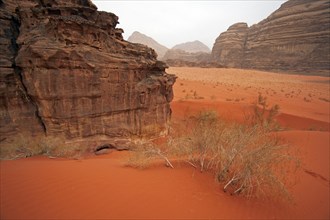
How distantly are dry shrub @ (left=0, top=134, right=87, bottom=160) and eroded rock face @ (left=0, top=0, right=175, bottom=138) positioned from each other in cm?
33

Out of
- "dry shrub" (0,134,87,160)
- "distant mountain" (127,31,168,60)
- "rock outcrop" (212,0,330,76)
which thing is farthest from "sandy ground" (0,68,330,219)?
"distant mountain" (127,31,168,60)

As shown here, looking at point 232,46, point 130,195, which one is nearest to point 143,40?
point 232,46

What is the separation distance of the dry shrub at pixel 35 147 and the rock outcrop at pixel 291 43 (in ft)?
171

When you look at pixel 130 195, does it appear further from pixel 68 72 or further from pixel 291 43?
pixel 291 43

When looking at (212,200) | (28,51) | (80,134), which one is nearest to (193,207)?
(212,200)

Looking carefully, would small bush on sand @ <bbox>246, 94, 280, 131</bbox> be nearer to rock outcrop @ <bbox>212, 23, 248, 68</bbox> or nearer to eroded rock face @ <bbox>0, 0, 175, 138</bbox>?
eroded rock face @ <bbox>0, 0, 175, 138</bbox>

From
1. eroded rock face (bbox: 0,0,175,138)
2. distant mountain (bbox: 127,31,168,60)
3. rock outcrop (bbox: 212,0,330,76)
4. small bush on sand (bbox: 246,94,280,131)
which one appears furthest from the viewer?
distant mountain (bbox: 127,31,168,60)

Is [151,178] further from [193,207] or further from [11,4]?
[11,4]

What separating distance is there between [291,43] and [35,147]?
5870cm

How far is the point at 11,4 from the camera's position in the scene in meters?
7.72

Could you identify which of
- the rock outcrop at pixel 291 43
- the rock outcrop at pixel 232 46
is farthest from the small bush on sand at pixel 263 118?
the rock outcrop at pixel 232 46

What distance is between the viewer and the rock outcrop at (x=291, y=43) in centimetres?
4750

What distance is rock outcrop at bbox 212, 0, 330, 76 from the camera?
156 feet

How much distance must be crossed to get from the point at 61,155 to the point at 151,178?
3.47 meters
